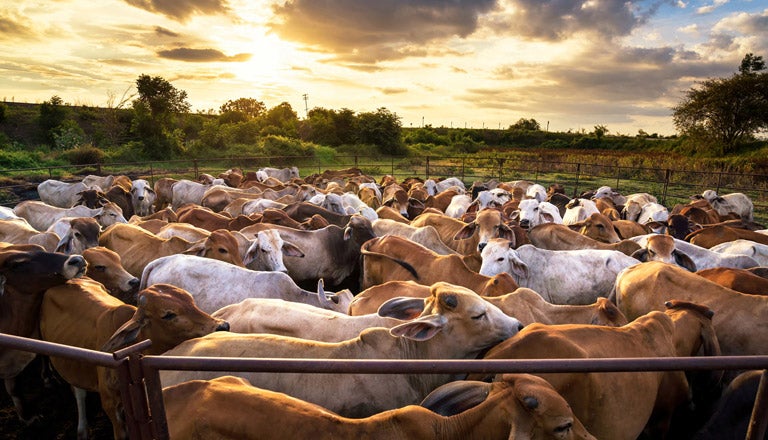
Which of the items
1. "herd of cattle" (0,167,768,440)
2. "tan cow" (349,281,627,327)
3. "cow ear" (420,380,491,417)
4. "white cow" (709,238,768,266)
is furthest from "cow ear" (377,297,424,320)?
"white cow" (709,238,768,266)

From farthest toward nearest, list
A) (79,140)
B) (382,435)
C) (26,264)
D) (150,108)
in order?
(150,108) → (79,140) → (26,264) → (382,435)

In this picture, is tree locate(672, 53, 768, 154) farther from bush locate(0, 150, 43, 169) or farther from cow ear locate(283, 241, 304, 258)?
bush locate(0, 150, 43, 169)

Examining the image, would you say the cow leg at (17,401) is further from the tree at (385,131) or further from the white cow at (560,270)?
the tree at (385,131)

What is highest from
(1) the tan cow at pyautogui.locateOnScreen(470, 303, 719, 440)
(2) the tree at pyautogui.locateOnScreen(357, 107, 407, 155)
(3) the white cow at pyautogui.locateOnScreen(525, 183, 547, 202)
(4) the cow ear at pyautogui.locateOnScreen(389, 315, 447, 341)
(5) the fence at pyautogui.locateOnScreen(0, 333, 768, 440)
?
(2) the tree at pyautogui.locateOnScreen(357, 107, 407, 155)

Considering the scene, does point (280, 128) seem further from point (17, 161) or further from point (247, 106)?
point (17, 161)

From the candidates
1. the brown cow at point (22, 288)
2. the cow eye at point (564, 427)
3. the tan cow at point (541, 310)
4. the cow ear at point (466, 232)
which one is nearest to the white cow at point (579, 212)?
the cow ear at point (466, 232)

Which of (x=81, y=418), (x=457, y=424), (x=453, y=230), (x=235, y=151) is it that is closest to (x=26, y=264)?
(x=81, y=418)

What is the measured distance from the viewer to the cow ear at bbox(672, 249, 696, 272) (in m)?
6.42

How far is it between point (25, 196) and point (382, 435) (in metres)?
18.9

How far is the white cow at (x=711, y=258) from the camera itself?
22.0ft

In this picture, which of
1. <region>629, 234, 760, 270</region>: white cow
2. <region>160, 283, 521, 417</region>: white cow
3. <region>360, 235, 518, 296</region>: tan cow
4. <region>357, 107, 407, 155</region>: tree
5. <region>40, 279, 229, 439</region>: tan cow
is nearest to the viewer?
<region>160, 283, 521, 417</region>: white cow

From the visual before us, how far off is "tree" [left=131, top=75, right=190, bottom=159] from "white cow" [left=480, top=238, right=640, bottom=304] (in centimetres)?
3057

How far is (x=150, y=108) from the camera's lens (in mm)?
39250

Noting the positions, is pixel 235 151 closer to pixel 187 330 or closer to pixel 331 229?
pixel 331 229
